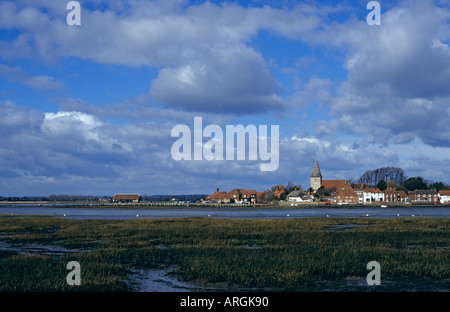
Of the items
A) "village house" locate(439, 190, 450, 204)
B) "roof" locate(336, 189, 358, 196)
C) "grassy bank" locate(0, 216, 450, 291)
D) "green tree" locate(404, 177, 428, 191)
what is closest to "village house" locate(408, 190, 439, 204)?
"village house" locate(439, 190, 450, 204)

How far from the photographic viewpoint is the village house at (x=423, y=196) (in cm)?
18143

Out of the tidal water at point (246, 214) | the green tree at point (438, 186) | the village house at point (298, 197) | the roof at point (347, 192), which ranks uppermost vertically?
the green tree at point (438, 186)

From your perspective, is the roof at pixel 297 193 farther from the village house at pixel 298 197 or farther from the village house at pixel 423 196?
the village house at pixel 423 196

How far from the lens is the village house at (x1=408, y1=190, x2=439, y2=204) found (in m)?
181

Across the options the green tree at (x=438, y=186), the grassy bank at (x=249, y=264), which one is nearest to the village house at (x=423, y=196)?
the green tree at (x=438, y=186)

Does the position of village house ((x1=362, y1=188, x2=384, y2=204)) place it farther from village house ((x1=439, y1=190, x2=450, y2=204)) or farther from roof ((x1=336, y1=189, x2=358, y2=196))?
village house ((x1=439, y1=190, x2=450, y2=204))

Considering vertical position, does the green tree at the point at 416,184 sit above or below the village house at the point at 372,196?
above

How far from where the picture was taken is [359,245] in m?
32.0

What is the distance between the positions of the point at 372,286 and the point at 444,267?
6.03 metres

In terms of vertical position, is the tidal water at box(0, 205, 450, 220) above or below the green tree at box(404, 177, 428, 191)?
below

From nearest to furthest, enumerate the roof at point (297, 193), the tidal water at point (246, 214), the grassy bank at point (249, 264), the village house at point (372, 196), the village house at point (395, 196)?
1. the grassy bank at point (249, 264)
2. the tidal water at point (246, 214)
3. the village house at point (395, 196)
4. the village house at point (372, 196)
5. the roof at point (297, 193)
